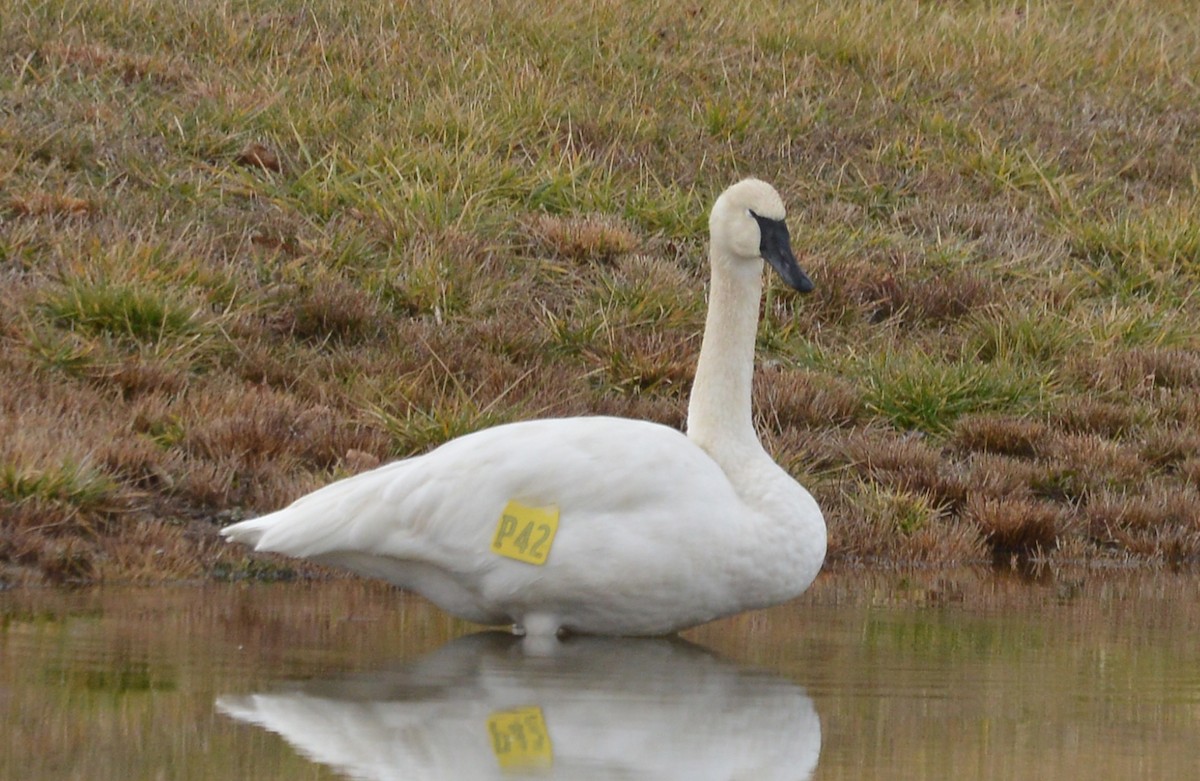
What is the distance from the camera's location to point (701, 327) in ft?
33.4

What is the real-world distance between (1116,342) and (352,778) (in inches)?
294

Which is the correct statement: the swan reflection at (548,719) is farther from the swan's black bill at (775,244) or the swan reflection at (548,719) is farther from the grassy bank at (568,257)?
the grassy bank at (568,257)

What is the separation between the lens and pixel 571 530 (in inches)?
234

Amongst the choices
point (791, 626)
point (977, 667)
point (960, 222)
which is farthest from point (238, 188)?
point (977, 667)

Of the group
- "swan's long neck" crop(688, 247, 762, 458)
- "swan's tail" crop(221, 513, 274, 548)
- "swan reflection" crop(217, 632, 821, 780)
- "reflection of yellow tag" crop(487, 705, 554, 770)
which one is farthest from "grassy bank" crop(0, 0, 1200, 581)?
"reflection of yellow tag" crop(487, 705, 554, 770)

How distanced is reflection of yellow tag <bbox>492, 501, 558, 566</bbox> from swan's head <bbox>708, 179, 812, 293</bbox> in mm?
1448

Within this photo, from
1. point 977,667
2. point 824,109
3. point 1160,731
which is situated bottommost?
point 824,109

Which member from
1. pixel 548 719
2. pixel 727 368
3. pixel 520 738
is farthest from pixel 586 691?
pixel 727 368

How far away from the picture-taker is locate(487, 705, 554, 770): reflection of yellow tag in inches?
170

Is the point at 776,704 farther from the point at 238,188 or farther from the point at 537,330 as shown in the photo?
the point at 238,188

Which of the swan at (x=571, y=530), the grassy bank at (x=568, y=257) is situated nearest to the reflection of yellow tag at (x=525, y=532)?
the swan at (x=571, y=530)

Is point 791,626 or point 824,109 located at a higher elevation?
point 791,626

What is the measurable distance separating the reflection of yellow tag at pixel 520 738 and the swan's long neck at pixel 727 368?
189 cm

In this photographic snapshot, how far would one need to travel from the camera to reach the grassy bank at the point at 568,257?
816 centimetres
